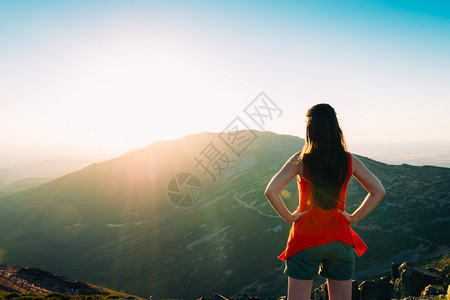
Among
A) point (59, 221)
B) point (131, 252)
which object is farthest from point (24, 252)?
point (131, 252)

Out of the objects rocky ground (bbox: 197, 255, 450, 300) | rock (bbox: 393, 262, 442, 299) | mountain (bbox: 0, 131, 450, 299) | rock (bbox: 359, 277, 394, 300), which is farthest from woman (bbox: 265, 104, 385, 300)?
mountain (bbox: 0, 131, 450, 299)

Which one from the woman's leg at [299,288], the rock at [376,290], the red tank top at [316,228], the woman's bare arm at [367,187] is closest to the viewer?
the woman's leg at [299,288]

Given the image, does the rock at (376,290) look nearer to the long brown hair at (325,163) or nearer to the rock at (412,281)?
the rock at (412,281)

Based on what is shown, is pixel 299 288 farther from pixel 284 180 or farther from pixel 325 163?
pixel 325 163

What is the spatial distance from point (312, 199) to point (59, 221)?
627 feet

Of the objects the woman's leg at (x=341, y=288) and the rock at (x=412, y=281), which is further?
the rock at (x=412, y=281)

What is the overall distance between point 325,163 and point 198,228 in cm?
12327

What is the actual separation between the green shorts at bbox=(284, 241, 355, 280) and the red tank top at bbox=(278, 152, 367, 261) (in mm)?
72

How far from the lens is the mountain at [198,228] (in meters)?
79.7

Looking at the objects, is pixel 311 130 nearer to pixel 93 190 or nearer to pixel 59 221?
pixel 59 221

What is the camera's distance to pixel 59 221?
161625 mm

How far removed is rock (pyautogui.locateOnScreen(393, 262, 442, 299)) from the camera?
53.6ft

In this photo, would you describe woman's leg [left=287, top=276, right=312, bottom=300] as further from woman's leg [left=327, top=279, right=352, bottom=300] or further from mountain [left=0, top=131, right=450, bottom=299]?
mountain [left=0, top=131, right=450, bottom=299]

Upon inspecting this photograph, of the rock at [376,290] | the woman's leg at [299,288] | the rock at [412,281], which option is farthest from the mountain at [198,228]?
the woman's leg at [299,288]
